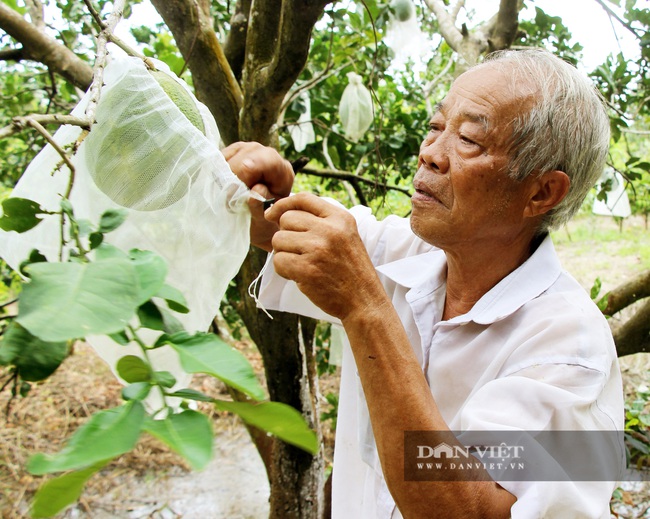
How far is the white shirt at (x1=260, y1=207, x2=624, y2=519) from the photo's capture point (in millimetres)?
731

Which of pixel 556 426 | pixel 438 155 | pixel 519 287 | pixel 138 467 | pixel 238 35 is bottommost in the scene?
pixel 138 467

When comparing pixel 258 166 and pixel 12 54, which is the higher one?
pixel 12 54

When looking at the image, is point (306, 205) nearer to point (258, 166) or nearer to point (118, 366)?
point (258, 166)

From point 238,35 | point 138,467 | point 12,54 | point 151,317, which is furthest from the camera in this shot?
point 138,467

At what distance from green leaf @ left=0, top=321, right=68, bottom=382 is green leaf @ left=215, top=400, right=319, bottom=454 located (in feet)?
0.37

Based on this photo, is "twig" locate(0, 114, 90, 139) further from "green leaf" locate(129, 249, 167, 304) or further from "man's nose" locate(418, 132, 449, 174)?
"man's nose" locate(418, 132, 449, 174)

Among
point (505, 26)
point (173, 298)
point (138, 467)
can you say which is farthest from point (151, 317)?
point (138, 467)

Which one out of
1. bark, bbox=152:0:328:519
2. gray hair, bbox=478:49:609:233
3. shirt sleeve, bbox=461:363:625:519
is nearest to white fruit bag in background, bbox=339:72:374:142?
bark, bbox=152:0:328:519

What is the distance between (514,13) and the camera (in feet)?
4.69

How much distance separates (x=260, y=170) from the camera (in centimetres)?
97

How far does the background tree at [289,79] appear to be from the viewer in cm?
112

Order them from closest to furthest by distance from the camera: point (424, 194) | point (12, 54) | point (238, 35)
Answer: point (424, 194) → point (12, 54) → point (238, 35)

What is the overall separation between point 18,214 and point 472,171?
68 cm

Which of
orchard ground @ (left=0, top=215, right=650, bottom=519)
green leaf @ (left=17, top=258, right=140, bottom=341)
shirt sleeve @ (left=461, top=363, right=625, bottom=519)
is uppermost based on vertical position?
green leaf @ (left=17, top=258, right=140, bottom=341)
